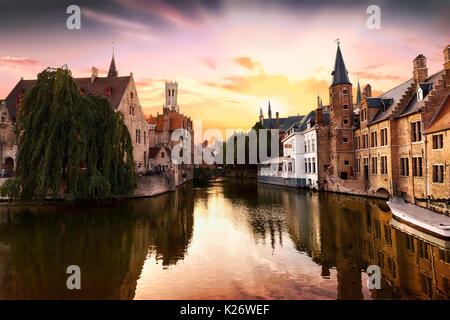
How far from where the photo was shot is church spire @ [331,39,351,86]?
110 ft

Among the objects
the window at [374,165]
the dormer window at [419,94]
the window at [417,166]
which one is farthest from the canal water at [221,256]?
the dormer window at [419,94]

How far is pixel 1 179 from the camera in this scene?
93.6 feet

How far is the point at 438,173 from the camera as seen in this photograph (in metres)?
19.7

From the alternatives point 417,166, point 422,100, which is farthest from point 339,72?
point 417,166

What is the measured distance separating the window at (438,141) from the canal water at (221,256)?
6.00 meters

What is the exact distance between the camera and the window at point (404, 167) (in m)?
23.9

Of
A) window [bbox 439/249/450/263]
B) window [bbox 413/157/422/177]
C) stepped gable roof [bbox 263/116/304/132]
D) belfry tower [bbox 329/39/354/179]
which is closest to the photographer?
window [bbox 439/249/450/263]

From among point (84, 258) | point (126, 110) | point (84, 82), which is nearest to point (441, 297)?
point (84, 258)

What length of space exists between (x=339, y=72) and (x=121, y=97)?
87.1 ft

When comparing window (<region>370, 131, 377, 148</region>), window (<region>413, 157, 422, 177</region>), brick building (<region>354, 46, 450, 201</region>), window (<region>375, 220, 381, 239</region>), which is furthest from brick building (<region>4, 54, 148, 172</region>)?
window (<region>413, 157, 422, 177</region>)

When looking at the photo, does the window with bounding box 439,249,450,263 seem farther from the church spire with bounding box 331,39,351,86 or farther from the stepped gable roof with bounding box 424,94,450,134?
the church spire with bounding box 331,39,351,86

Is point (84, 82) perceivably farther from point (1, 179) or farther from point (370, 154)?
point (370, 154)

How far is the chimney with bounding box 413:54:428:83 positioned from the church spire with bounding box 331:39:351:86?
25.4ft

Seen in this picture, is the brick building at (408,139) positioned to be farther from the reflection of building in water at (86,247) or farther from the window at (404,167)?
the reflection of building in water at (86,247)
